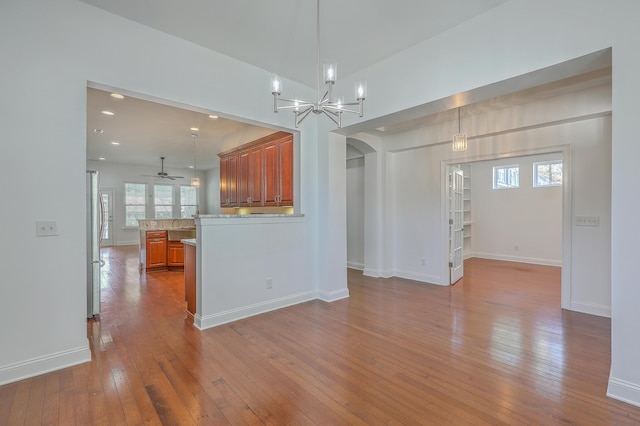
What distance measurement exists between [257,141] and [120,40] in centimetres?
248

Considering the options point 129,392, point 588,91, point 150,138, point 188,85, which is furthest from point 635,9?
point 150,138

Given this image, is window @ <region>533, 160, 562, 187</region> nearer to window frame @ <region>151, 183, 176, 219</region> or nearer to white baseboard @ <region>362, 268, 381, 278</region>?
white baseboard @ <region>362, 268, 381, 278</region>

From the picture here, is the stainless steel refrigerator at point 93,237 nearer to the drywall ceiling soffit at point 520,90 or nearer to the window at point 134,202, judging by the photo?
the drywall ceiling soffit at point 520,90

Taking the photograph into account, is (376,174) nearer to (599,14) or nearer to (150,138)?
(599,14)

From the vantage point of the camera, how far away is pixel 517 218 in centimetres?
764

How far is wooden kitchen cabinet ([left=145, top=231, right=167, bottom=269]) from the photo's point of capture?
6352 millimetres

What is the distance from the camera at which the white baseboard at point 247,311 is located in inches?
132

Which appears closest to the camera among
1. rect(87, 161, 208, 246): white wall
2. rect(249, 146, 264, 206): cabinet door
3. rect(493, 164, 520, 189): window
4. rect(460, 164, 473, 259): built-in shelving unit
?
rect(249, 146, 264, 206): cabinet door

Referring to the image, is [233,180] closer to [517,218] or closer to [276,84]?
[276,84]

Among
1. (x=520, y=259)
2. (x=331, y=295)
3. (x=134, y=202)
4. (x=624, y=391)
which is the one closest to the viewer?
(x=624, y=391)

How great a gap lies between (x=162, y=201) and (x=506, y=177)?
11571mm

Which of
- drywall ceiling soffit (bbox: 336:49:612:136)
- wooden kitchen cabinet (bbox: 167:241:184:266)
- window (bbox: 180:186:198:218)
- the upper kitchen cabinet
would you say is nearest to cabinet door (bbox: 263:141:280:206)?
the upper kitchen cabinet

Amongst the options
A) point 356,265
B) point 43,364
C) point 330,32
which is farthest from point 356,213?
point 43,364

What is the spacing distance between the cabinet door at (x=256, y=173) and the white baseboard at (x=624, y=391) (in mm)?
4430
